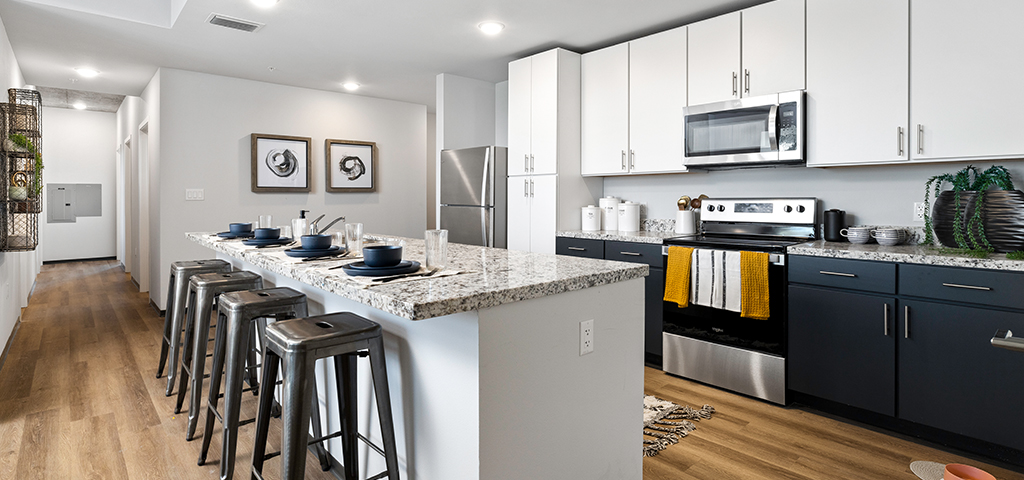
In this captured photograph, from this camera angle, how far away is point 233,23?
11.8 ft

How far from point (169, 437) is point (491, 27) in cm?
295

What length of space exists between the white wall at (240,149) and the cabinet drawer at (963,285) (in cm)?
505

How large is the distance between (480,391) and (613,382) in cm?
60

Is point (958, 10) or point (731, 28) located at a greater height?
point (731, 28)

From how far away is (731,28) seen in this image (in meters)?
3.20

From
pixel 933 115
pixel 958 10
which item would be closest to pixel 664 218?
pixel 933 115

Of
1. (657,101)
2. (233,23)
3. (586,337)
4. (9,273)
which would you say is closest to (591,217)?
(657,101)

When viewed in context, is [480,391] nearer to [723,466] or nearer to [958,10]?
[723,466]

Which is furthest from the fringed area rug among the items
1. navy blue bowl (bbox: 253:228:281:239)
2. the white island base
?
navy blue bowl (bbox: 253:228:281:239)

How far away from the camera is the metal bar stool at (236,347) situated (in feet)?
6.39

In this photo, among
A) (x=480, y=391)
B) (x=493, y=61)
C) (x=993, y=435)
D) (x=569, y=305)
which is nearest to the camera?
(x=480, y=391)

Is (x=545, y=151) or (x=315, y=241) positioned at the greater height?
(x=545, y=151)

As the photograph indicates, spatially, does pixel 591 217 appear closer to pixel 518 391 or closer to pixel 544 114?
pixel 544 114

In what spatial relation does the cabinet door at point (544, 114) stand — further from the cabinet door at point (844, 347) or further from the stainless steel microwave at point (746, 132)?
the cabinet door at point (844, 347)
